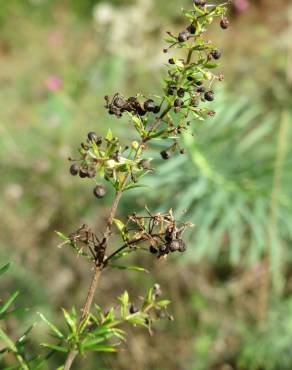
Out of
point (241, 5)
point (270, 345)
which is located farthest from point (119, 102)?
point (241, 5)

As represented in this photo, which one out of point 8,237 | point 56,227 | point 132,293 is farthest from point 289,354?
point 8,237

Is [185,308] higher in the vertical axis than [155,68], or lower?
lower

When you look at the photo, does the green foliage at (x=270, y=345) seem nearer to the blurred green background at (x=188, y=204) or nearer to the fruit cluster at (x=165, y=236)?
the blurred green background at (x=188, y=204)

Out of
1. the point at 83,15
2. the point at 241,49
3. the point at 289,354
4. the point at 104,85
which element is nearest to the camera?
the point at 289,354

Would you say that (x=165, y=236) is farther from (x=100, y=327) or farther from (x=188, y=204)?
(x=188, y=204)

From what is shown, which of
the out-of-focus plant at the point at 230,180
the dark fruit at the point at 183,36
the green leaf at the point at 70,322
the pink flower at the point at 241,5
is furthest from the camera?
the pink flower at the point at 241,5

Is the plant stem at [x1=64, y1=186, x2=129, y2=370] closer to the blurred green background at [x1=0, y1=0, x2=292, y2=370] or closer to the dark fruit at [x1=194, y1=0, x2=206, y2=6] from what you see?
the blurred green background at [x1=0, y1=0, x2=292, y2=370]

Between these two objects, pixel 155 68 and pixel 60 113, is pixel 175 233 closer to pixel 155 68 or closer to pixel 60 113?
pixel 60 113

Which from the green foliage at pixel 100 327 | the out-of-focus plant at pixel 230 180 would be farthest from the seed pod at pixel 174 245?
the out-of-focus plant at pixel 230 180
